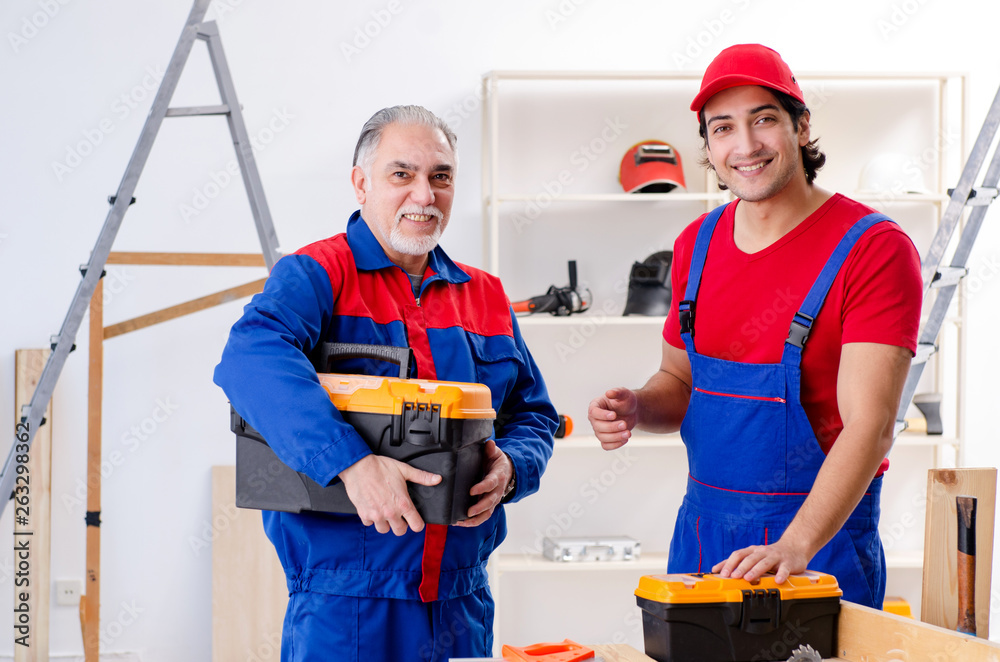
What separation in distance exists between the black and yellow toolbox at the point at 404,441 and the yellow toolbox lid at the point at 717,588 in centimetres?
33

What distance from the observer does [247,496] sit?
1391 millimetres

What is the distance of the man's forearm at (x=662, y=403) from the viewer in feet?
5.93

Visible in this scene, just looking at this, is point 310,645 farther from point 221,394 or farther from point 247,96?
point 247,96

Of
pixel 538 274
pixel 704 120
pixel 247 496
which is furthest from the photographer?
pixel 538 274

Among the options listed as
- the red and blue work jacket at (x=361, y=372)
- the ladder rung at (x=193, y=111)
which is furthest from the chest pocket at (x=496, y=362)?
the ladder rung at (x=193, y=111)

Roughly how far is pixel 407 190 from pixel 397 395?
1.59ft

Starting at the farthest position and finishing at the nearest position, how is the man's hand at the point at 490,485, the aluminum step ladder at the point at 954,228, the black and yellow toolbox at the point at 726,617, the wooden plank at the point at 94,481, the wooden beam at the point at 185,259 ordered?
1. the wooden plank at the point at 94,481
2. the wooden beam at the point at 185,259
3. the aluminum step ladder at the point at 954,228
4. the man's hand at the point at 490,485
5. the black and yellow toolbox at the point at 726,617

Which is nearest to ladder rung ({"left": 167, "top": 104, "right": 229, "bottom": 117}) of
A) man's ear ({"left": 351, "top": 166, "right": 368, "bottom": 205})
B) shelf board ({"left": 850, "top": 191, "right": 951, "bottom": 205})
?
man's ear ({"left": 351, "top": 166, "right": 368, "bottom": 205})

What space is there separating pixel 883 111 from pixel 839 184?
0.38m

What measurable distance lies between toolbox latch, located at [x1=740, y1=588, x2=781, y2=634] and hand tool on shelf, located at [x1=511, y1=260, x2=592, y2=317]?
232 centimetres

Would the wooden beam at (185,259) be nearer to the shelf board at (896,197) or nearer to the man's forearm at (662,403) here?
the man's forearm at (662,403)

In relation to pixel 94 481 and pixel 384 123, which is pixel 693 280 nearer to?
pixel 384 123

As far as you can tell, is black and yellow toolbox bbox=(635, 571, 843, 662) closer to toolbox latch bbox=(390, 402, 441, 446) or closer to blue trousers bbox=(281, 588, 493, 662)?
toolbox latch bbox=(390, 402, 441, 446)

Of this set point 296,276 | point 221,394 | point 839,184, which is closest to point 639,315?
point 839,184
